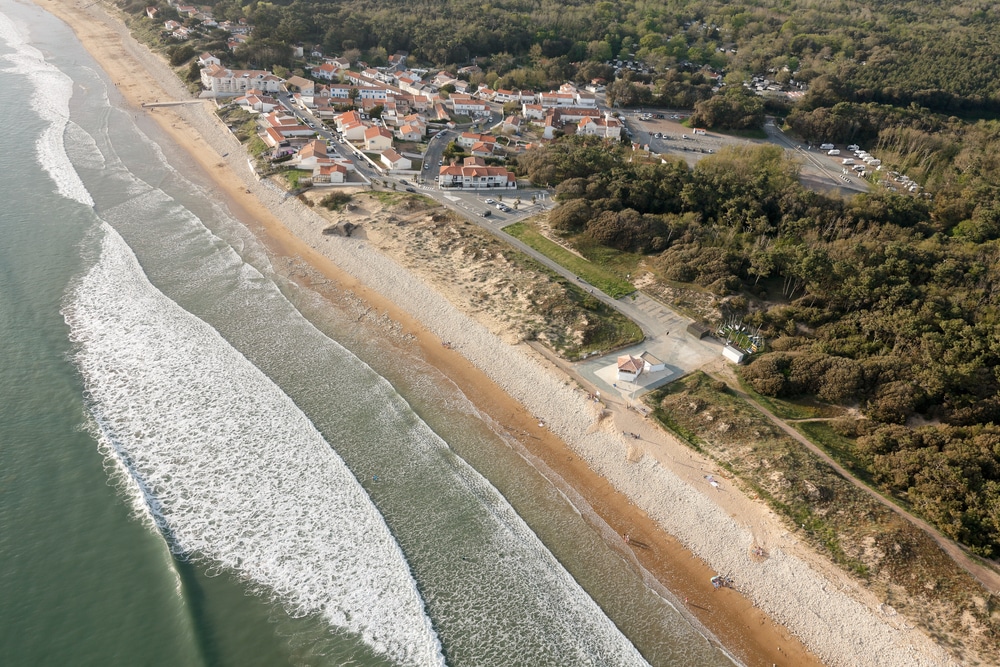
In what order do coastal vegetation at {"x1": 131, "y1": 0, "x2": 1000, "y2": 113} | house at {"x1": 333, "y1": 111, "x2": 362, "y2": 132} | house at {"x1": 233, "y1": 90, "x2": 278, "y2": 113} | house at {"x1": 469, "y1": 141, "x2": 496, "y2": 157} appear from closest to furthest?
house at {"x1": 469, "y1": 141, "x2": 496, "y2": 157}, house at {"x1": 333, "y1": 111, "x2": 362, "y2": 132}, house at {"x1": 233, "y1": 90, "x2": 278, "y2": 113}, coastal vegetation at {"x1": 131, "y1": 0, "x2": 1000, "y2": 113}

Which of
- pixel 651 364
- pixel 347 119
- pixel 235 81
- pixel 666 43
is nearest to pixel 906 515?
pixel 651 364

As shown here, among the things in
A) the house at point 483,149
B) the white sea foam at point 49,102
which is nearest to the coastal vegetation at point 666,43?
the white sea foam at point 49,102

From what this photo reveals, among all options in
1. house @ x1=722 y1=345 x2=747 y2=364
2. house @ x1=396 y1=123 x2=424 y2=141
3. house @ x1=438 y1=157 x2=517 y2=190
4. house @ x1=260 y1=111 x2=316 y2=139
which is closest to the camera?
house @ x1=722 y1=345 x2=747 y2=364

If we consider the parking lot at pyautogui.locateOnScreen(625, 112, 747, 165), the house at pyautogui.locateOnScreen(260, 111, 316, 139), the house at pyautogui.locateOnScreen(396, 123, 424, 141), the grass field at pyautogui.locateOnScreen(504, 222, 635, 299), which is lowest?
the parking lot at pyautogui.locateOnScreen(625, 112, 747, 165)

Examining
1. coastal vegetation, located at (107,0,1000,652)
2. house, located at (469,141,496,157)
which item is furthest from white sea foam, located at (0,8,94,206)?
house, located at (469,141,496,157)

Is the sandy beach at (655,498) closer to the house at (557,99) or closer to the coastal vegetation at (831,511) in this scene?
the coastal vegetation at (831,511)

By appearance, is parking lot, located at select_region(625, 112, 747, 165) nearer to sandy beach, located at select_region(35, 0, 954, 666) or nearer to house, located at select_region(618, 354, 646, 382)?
house, located at select_region(618, 354, 646, 382)

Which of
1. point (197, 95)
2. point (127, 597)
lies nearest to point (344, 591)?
Result: point (127, 597)
